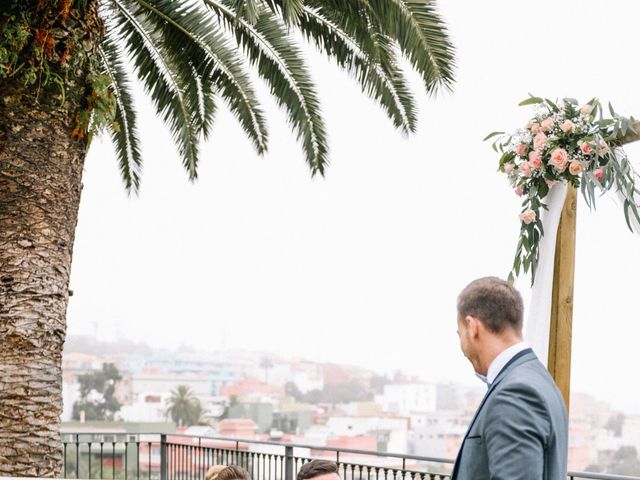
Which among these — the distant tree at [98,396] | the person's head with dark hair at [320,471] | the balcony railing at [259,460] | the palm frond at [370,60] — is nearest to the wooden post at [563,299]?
the person's head with dark hair at [320,471]

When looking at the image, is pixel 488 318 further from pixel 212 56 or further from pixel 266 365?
pixel 266 365

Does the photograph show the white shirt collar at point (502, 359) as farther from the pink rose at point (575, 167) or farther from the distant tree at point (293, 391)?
the distant tree at point (293, 391)

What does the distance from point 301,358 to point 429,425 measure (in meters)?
17.4

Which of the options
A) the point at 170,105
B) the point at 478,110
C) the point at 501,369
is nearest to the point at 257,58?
the point at 170,105

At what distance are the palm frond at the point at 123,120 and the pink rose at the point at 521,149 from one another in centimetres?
641

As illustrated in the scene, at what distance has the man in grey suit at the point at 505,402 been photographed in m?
2.40

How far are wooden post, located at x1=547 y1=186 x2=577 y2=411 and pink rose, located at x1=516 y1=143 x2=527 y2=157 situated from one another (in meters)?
0.31

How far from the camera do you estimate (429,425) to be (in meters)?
78.9

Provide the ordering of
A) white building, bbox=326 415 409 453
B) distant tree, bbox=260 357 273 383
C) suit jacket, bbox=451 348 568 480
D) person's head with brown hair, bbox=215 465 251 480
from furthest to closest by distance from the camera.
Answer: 1. distant tree, bbox=260 357 273 383
2. white building, bbox=326 415 409 453
3. person's head with brown hair, bbox=215 465 251 480
4. suit jacket, bbox=451 348 568 480

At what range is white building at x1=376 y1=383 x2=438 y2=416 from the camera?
266 ft

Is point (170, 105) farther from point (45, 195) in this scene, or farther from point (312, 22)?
point (45, 195)

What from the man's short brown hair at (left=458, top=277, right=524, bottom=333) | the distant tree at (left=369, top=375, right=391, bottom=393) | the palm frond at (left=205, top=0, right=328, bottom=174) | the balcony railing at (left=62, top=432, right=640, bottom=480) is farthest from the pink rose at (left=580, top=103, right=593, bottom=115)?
the distant tree at (left=369, top=375, right=391, bottom=393)

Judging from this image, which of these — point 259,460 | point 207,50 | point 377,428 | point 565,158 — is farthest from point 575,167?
point 377,428

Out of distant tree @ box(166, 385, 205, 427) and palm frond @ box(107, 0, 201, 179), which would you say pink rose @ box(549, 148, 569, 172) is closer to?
palm frond @ box(107, 0, 201, 179)
